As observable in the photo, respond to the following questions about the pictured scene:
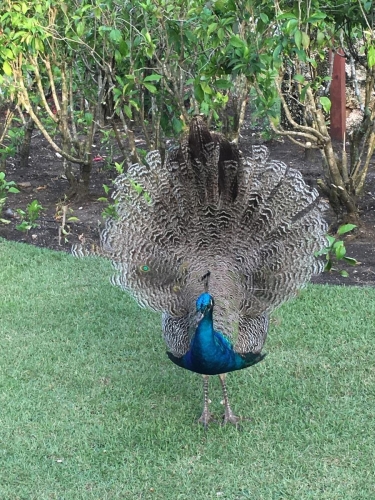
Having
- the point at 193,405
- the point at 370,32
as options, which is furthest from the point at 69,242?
the point at 370,32

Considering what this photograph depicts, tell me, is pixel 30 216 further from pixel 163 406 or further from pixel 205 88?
pixel 163 406

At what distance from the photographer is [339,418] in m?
4.54

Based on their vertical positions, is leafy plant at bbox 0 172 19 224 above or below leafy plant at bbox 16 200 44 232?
above

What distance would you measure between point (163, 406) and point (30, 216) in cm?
346

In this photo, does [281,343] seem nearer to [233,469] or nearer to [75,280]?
[233,469]

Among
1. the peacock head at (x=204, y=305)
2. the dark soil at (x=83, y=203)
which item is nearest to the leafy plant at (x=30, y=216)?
the dark soil at (x=83, y=203)

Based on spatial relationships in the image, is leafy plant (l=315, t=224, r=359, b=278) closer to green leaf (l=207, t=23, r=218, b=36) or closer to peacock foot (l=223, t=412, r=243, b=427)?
peacock foot (l=223, t=412, r=243, b=427)

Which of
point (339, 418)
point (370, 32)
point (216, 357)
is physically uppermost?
point (370, 32)

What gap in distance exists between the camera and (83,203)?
27.8ft

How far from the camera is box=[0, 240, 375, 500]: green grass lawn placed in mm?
4035

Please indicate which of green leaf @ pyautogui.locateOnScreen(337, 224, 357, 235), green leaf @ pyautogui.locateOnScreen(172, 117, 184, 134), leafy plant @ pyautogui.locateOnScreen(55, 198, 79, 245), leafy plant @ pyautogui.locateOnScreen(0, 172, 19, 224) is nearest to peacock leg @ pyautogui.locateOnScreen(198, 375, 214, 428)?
green leaf @ pyautogui.locateOnScreen(337, 224, 357, 235)

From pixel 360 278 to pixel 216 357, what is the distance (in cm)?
250

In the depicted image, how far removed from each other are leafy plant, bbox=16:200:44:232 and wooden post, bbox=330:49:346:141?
393 cm

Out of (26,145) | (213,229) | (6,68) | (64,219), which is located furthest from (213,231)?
(26,145)
